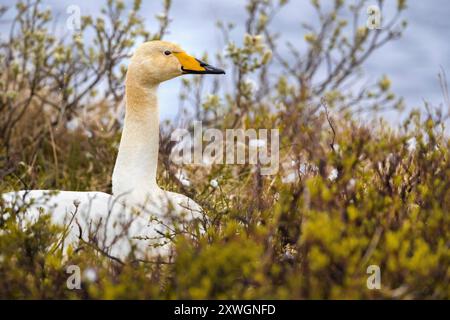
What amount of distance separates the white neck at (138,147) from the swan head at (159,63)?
9 centimetres

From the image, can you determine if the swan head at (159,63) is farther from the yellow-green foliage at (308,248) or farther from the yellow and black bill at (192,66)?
the yellow-green foliage at (308,248)

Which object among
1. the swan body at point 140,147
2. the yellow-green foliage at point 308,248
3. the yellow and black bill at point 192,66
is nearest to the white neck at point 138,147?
the swan body at point 140,147

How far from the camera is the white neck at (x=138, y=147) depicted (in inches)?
208

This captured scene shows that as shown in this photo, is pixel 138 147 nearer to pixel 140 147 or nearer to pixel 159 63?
pixel 140 147

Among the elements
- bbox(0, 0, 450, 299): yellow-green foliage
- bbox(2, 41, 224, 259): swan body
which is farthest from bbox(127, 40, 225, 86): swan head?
bbox(0, 0, 450, 299): yellow-green foliage

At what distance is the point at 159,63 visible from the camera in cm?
556

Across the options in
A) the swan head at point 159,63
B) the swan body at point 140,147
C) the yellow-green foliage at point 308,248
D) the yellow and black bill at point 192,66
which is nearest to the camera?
the yellow-green foliage at point 308,248

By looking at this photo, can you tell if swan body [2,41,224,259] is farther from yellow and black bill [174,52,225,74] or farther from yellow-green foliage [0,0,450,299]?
yellow-green foliage [0,0,450,299]

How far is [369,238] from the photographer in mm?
3404

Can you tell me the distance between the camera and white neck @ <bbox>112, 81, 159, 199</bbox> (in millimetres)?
5285

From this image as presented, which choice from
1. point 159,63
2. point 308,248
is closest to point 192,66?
point 159,63

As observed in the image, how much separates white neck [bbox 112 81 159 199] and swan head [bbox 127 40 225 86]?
9 cm

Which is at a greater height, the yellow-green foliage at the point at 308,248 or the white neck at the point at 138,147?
the white neck at the point at 138,147

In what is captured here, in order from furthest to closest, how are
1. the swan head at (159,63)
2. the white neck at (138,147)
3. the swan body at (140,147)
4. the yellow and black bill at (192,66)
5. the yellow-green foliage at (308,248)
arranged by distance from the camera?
the yellow and black bill at (192,66)
the swan head at (159,63)
the white neck at (138,147)
the swan body at (140,147)
the yellow-green foliage at (308,248)
